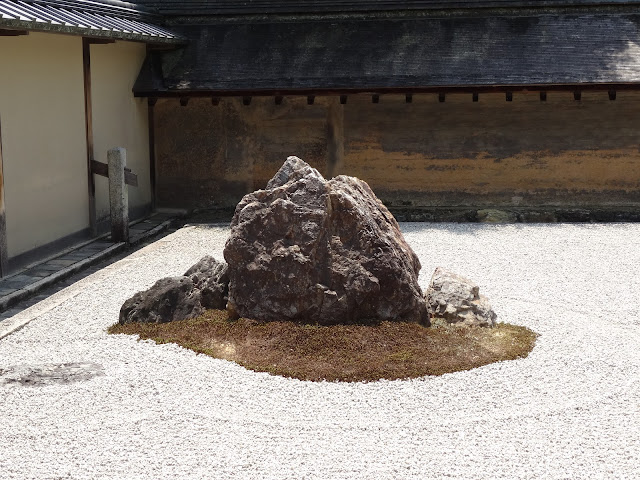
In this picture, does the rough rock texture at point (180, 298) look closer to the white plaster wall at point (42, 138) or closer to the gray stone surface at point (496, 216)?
the white plaster wall at point (42, 138)

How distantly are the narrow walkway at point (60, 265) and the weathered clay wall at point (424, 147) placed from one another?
7.12ft

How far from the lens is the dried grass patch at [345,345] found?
23.8ft

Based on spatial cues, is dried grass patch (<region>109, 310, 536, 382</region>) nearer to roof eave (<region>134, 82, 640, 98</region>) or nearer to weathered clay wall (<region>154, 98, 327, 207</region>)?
roof eave (<region>134, 82, 640, 98</region>)

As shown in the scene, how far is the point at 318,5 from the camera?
16.3m

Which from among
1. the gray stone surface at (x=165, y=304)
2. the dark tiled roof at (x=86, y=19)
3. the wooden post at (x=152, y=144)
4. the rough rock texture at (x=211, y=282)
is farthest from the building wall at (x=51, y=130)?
the rough rock texture at (x=211, y=282)

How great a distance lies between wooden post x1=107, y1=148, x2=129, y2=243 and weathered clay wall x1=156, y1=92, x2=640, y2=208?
3510 millimetres

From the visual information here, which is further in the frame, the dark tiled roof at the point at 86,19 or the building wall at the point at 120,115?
the building wall at the point at 120,115

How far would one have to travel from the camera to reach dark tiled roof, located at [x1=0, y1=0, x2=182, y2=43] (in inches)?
366

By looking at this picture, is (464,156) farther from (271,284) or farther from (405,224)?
(271,284)

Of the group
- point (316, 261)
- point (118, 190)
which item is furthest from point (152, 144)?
point (316, 261)

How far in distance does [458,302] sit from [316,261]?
4.80 ft

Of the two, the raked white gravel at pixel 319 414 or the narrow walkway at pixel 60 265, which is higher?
the narrow walkway at pixel 60 265

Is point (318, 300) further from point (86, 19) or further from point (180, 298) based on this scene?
point (86, 19)

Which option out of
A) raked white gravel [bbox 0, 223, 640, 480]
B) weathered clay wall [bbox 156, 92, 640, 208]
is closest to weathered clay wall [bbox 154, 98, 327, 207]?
weathered clay wall [bbox 156, 92, 640, 208]
